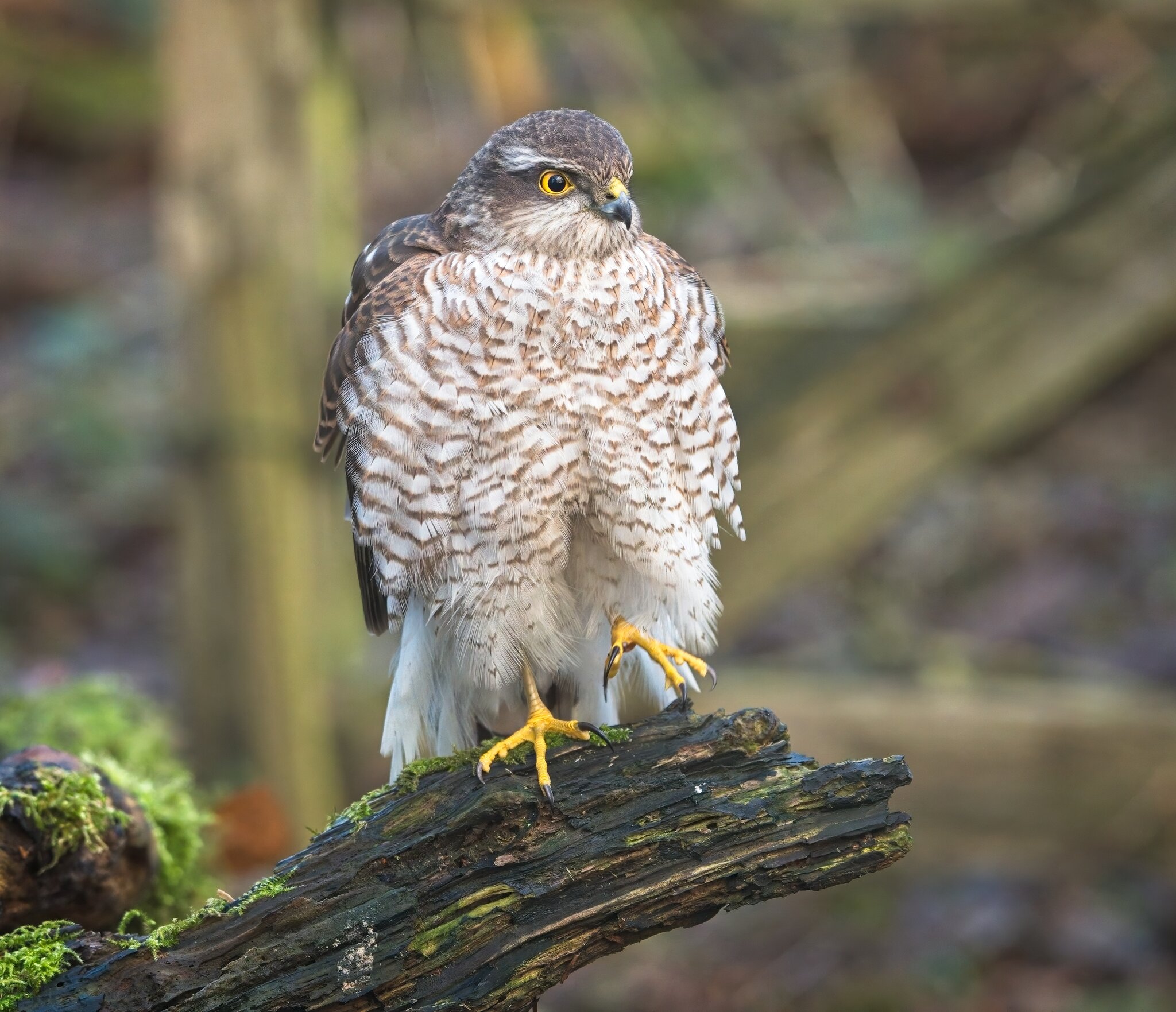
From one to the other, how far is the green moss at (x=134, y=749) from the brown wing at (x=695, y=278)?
1.77 meters

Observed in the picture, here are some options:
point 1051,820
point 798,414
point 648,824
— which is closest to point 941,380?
point 798,414

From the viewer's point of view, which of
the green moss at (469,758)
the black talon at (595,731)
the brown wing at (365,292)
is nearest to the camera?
the green moss at (469,758)

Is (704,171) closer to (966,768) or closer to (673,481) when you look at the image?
(966,768)

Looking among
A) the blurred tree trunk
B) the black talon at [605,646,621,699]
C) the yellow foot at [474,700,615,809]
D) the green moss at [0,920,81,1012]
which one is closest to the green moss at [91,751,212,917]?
the green moss at [0,920,81,1012]

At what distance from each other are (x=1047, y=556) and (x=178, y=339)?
5.25 m

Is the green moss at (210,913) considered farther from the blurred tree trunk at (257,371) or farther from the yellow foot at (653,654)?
the blurred tree trunk at (257,371)

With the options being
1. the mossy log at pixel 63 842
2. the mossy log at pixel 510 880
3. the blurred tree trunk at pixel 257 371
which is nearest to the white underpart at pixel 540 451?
the mossy log at pixel 510 880

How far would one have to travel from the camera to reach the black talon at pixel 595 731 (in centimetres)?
277

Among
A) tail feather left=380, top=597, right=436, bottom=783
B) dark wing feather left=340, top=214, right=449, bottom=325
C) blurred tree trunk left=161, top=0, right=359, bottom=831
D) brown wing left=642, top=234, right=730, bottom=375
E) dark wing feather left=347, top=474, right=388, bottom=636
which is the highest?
blurred tree trunk left=161, top=0, right=359, bottom=831

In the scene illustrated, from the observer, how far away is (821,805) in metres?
2.45

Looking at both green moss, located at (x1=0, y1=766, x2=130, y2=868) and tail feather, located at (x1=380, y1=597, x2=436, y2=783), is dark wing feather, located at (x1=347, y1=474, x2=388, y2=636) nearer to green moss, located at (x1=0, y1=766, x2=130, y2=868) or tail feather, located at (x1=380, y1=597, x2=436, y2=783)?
tail feather, located at (x1=380, y1=597, x2=436, y2=783)

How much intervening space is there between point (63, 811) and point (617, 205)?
1.84 meters

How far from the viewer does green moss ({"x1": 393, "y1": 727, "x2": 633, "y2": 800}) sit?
266cm

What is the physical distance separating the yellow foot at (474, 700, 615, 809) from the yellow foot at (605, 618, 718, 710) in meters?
0.36
